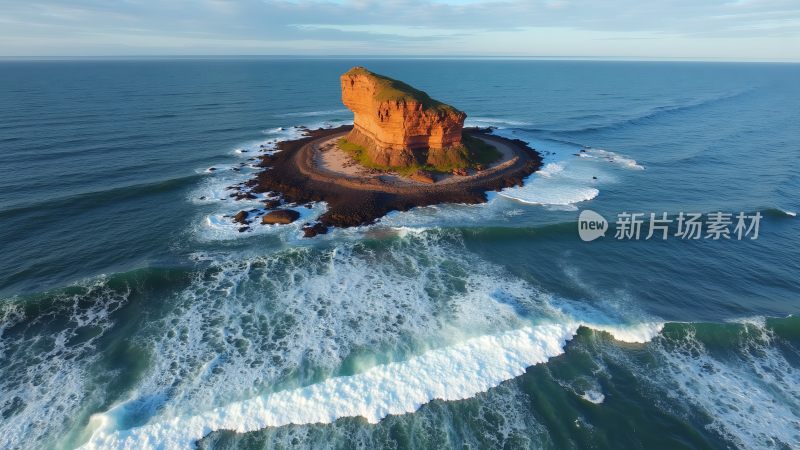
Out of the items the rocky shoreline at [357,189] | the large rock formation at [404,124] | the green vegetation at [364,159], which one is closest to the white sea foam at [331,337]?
the rocky shoreline at [357,189]

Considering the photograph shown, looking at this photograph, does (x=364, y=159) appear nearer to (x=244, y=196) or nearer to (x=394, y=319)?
(x=244, y=196)

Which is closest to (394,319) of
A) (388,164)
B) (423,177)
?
(423,177)

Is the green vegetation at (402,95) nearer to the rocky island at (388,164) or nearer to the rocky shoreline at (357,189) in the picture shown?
the rocky island at (388,164)

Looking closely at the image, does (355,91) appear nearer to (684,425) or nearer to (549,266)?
(549,266)

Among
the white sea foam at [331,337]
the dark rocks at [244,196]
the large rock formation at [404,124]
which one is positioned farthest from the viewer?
the large rock formation at [404,124]

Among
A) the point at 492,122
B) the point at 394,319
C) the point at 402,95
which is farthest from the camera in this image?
the point at 492,122

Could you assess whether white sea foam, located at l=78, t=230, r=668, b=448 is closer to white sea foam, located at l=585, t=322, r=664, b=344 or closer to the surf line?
the surf line
